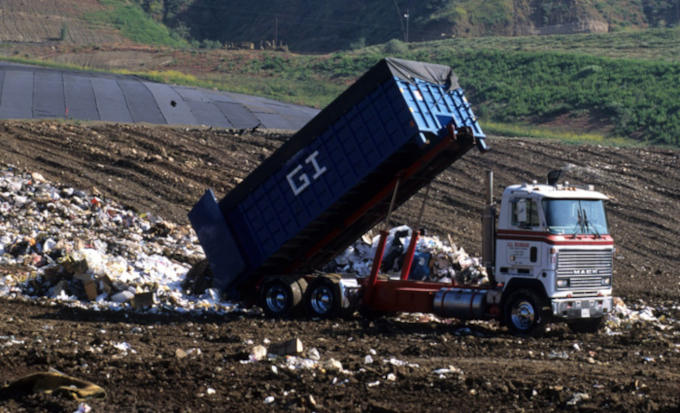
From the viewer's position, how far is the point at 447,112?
14070 millimetres

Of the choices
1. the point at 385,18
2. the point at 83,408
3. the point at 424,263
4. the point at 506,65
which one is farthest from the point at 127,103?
the point at 385,18

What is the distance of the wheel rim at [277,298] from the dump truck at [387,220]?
0.02 m

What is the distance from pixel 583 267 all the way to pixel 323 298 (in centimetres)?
418

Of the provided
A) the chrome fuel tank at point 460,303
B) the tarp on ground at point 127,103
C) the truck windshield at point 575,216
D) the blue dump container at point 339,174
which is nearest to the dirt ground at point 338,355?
the chrome fuel tank at point 460,303

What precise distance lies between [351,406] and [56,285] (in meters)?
8.86

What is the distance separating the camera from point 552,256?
13.1 m

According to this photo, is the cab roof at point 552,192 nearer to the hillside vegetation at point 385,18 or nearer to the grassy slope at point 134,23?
the hillside vegetation at point 385,18

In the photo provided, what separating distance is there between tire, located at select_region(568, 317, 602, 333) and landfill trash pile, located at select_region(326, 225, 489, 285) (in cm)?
277

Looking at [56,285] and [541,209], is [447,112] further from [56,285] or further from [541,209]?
[56,285]

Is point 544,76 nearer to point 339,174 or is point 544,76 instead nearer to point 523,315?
point 339,174

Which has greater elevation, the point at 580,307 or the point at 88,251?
the point at 88,251

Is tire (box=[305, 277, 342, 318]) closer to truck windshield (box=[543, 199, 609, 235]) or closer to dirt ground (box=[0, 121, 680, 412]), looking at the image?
dirt ground (box=[0, 121, 680, 412])

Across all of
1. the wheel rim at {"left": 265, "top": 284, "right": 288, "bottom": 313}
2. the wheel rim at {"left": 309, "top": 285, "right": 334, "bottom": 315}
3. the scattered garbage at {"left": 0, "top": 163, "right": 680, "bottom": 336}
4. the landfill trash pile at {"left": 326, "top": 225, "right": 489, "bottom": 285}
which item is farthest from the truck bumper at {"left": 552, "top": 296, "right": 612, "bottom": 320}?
the wheel rim at {"left": 265, "top": 284, "right": 288, "bottom": 313}

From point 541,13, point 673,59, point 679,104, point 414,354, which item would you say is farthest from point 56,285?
point 541,13
